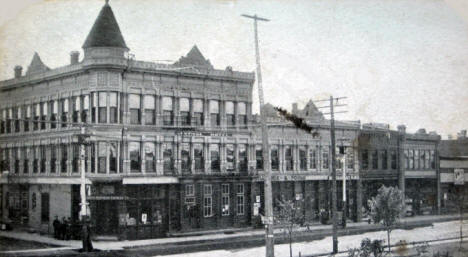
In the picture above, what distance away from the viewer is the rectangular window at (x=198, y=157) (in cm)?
3800

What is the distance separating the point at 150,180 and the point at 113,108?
4.54m

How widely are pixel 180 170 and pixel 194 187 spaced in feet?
4.70

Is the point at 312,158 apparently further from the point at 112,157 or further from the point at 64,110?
the point at 64,110

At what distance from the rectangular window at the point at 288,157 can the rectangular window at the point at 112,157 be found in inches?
536

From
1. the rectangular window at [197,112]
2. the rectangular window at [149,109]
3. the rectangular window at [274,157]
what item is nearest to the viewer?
the rectangular window at [149,109]

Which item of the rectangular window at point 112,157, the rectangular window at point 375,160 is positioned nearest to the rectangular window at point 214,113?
the rectangular window at point 112,157

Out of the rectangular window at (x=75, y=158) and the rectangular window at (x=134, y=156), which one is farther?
the rectangular window at (x=134, y=156)

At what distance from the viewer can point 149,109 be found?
35906mm

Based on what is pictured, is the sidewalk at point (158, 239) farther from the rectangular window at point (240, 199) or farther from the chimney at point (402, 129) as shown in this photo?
the chimney at point (402, 129)

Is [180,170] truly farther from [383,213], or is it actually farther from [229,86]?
[383,213]

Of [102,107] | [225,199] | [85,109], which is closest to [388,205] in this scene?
[225,199]

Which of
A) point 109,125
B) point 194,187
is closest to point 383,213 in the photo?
point 194,187

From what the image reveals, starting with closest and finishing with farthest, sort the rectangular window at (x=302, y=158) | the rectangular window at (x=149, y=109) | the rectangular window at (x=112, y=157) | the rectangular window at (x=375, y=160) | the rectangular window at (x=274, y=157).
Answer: the rectangular window at (x=112, y=157)
the rectangular window at (x=149, y=109)
the rectangular window at (x=274, y=157)
the rectangular window at (x=302, y=158)
the rectangular window at (x=375, y=160)

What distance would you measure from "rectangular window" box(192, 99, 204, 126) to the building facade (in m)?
0.08
